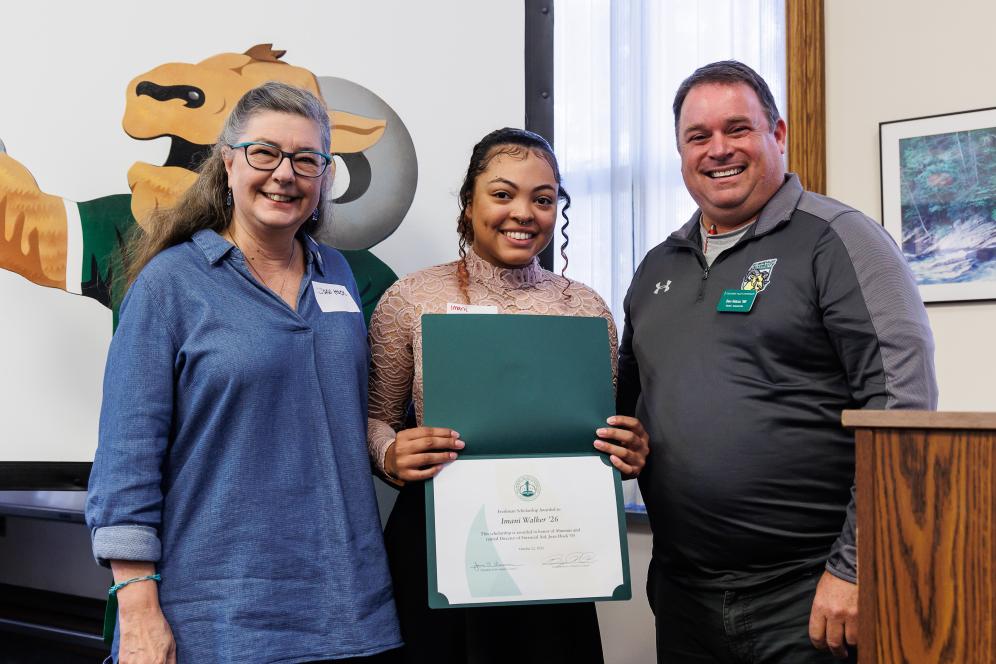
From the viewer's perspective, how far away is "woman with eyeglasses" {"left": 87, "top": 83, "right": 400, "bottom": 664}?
53.3 inches

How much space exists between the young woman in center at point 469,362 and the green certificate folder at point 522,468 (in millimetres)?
45

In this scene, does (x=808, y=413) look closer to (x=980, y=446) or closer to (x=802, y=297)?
(x=802, y=297)

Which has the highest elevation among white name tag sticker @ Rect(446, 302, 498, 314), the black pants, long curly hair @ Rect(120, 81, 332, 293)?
long curly hair @ Rect(120, 81, 332, 293)

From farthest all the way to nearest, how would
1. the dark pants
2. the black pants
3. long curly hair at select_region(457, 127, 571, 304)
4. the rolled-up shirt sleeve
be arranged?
1. long curly hair at select_region(457, 127, 571, 304)
2. the dark pants
3. the black pants
4. the rolled-up shirt sleeve

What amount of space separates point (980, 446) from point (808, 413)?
0.64 meters

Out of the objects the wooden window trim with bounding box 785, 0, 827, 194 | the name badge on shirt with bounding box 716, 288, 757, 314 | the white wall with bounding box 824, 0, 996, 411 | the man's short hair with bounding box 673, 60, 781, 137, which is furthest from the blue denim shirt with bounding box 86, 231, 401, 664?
the white wall with bounding box 824, 0, 996, 411

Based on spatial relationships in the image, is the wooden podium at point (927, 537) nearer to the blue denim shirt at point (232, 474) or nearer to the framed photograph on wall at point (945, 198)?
the blue denim shirt at point (232, 474)

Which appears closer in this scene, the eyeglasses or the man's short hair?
the eyeglasses

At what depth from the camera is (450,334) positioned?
1.58 metres

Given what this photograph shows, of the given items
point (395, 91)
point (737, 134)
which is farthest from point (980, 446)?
point (395, 91)

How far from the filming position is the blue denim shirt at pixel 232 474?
1356 millimetres

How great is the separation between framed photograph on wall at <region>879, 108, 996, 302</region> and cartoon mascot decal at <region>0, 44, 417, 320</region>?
1.80m

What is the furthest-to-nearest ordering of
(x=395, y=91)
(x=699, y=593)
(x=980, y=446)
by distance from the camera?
(x=395, y=91) → (x=699, y=593) → (x=980, y=446)
